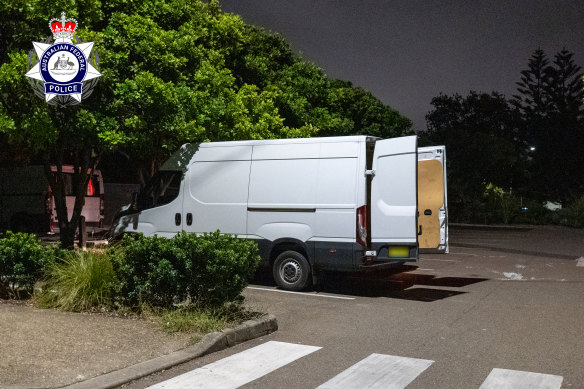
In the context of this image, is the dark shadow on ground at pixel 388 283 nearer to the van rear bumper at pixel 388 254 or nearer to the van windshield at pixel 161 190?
the van rear bumper at pixel 388 254

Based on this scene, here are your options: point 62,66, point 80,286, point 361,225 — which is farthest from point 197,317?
point 62,66

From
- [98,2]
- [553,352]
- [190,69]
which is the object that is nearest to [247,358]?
[553,352]

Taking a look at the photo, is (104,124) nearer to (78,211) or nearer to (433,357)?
(78,211)

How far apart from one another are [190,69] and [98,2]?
125 inches

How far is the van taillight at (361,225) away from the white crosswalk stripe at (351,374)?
391cm

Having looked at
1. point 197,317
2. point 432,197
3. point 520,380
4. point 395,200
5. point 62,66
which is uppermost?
point 62,66

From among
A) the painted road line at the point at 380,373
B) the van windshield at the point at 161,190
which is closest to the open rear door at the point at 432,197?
the van windshield at the point at 161,190

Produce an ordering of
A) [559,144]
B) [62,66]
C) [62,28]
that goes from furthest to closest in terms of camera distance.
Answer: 1. [559,144]
2. [62,66]
3. [62,28]

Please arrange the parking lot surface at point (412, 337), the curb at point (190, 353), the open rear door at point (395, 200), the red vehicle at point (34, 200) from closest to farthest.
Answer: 1. the curb at point (190, 353)
2. the parking lot surface at point (412, 337)
3. the open rear door at point (395, 200)
4. the red vehicle at point (34, 200)

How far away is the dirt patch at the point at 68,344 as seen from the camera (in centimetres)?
515

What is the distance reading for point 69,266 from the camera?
27.1 ft

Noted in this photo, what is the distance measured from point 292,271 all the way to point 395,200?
2161mm

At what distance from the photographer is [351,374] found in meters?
5.57

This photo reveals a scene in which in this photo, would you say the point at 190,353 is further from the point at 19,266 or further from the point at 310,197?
the point at 310,197
